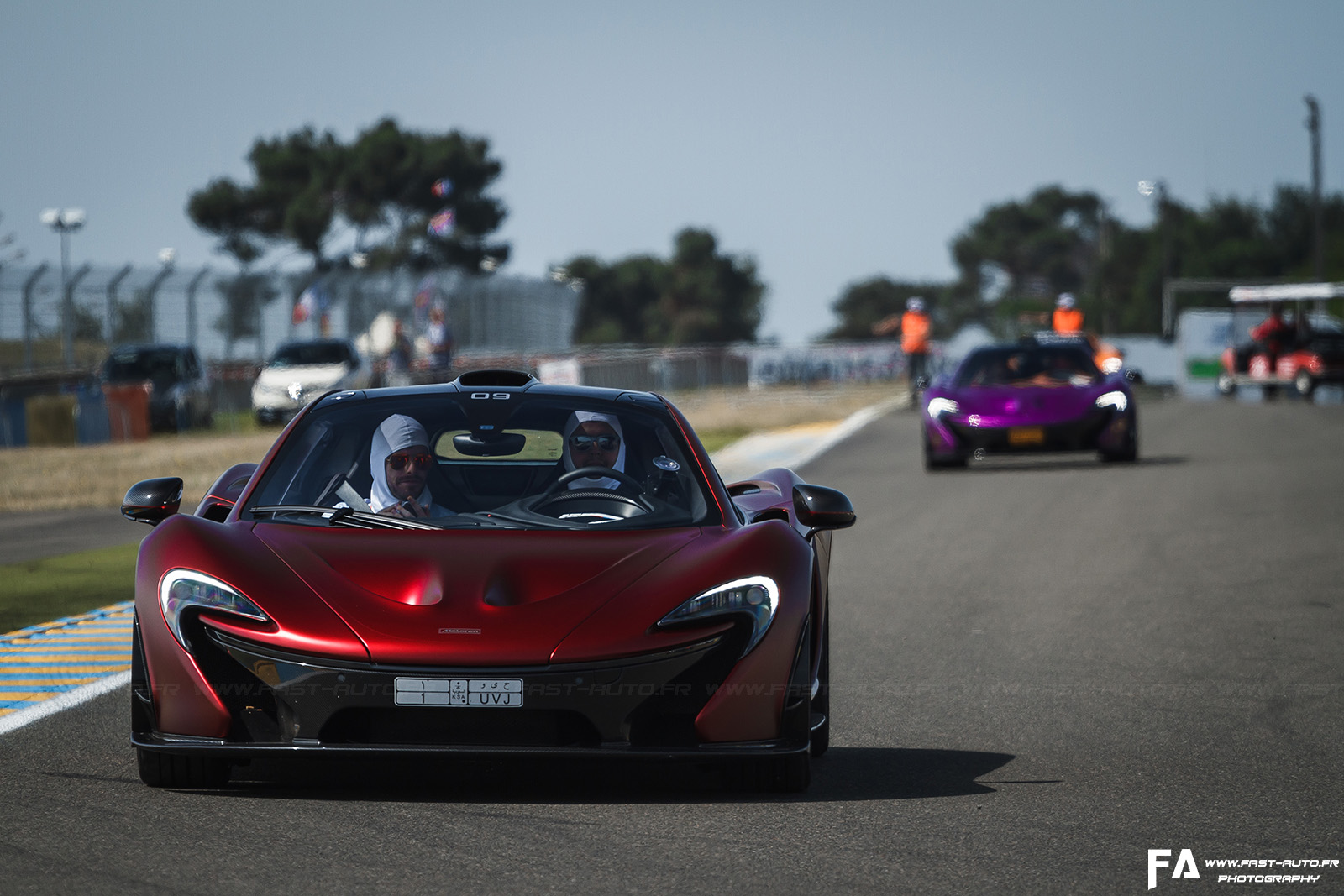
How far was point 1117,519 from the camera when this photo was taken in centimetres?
1455

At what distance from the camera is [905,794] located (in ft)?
18.7

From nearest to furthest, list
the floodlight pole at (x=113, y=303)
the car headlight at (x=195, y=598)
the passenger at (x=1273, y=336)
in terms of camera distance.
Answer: the car headlight at (x=195, y=598)
the floodlight pole at (x=113, y=303)
the passenger at (x=1273, y=336)

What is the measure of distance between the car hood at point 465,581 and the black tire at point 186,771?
646 millimetres

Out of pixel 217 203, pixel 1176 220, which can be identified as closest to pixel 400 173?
pixel 217 203

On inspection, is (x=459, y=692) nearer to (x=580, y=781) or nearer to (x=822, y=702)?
(x=580, y=781)

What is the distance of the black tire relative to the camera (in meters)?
5.60

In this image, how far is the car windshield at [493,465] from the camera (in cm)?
607

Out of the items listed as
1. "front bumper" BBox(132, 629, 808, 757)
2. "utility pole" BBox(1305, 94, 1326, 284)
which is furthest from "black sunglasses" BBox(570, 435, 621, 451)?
"utility pole" BBox(1305, 94, 1326, 284)

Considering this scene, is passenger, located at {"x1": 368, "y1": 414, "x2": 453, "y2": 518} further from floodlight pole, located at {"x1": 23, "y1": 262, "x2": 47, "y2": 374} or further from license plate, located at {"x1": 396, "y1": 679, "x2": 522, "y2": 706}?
floodlight pole, located at {"x1": 23, "y1": 262, "x2": 47, "y2": 374}

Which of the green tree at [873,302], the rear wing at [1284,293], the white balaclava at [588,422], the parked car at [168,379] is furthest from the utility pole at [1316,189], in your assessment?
the green tree at [873,302]

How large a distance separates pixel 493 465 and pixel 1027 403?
12.9m

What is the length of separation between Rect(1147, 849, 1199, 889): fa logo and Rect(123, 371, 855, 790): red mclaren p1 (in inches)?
38.8

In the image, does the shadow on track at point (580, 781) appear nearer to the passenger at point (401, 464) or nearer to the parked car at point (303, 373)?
the passenger at point (401, 464)

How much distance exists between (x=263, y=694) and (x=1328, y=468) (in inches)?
612
